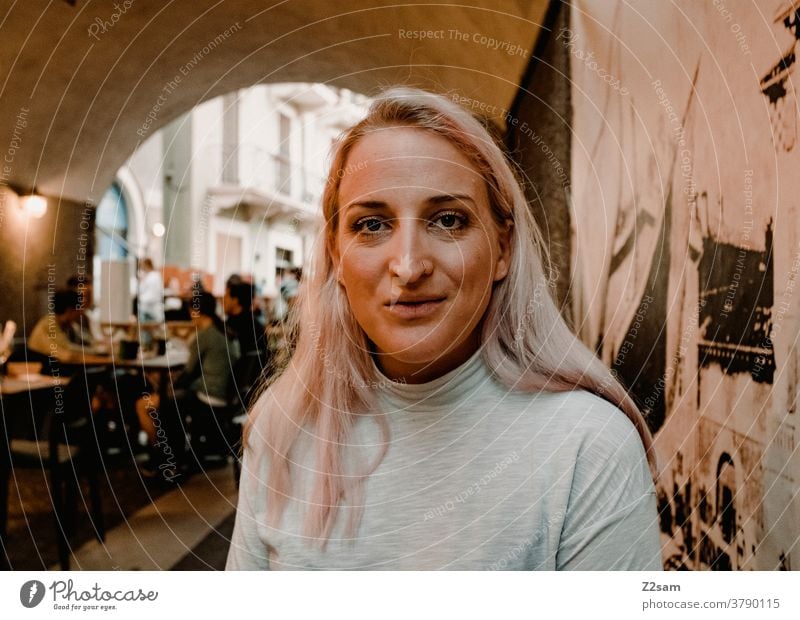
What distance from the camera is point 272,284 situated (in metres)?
0.92

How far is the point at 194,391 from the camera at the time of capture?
102cm

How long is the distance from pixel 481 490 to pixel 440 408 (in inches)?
3.7

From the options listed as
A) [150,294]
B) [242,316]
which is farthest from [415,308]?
[150,294]

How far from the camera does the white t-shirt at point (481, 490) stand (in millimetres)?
602

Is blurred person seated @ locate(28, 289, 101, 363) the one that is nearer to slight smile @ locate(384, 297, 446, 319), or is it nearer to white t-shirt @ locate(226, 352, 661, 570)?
white t-shirt @ locate(226, 352, 661, 570)

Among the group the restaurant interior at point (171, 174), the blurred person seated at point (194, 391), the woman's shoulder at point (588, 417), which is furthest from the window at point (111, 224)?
the woman's shoulder at point (588, 417)

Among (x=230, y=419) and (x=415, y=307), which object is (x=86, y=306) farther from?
(x=415, y=307)

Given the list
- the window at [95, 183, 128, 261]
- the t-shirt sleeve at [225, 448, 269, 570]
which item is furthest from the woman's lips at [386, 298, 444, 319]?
the window at [95, 183, 128, 261]

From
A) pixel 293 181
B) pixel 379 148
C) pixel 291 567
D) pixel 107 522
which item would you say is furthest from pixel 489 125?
pixel 107 522

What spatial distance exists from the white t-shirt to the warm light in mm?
496

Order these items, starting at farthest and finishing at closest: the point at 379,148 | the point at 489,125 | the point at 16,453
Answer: the point at 16,453
the point at 489,125
the point at 379,148
